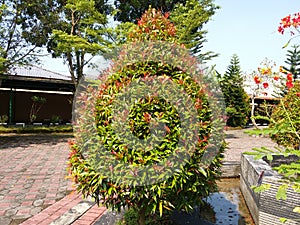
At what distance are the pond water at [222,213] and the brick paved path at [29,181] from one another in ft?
7.96

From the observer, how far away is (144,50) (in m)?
2.83

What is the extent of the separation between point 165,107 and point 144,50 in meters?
0.71

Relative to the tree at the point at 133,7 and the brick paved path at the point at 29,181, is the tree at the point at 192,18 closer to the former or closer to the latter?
the tree at the point at 133,7

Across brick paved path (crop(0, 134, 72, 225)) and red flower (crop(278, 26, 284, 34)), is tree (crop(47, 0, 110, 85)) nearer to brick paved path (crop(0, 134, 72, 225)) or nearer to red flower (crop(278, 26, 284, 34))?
brick paved path (crop(0, 134, 72, 225))

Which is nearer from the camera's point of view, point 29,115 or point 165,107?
point 165,107

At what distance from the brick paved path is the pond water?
2.43 meters

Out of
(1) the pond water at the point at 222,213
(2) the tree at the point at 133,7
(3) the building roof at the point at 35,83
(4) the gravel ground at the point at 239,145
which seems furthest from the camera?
(2) the tree at the point at 133,7

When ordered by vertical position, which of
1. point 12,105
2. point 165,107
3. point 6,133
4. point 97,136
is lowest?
point 6,133

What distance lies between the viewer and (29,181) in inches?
235

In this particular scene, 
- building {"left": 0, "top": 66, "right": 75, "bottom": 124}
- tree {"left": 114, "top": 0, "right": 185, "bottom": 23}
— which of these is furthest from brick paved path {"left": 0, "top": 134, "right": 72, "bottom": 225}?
tree {"left": 114, "top": 0, "right": 185, "bottom": 23}

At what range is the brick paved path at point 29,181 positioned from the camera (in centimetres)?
432

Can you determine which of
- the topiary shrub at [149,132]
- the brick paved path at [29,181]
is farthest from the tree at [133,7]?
the topiary shrub at [149,132]

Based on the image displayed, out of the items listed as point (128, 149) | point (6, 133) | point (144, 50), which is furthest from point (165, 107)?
point (6, 133)

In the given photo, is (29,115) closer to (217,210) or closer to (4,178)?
(4,178)
